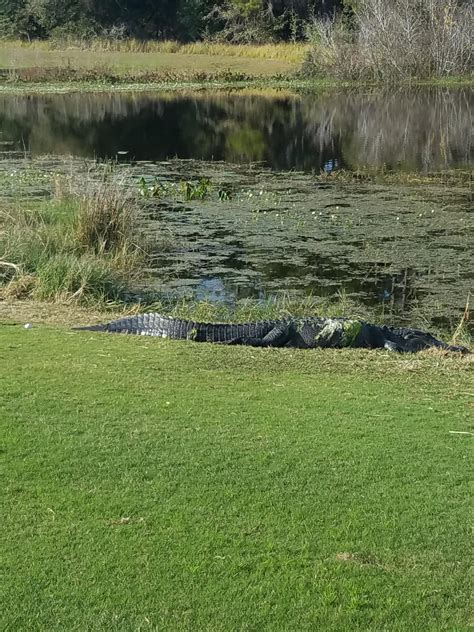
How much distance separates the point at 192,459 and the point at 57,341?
2867 millimetres

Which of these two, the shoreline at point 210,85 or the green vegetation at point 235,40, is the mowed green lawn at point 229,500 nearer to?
the green vegetation at point 235,40

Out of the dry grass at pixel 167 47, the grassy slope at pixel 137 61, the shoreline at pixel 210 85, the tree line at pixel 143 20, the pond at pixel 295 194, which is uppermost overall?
the tree line at pixel 143 20

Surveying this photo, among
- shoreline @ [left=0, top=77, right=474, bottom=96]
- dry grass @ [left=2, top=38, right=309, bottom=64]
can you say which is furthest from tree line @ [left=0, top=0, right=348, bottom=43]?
shoreline @ [left=0, top=77, right=474, bottom=96]

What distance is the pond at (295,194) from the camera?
10508 mm

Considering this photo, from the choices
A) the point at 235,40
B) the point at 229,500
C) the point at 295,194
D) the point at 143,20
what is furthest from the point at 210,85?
the point at 229,500

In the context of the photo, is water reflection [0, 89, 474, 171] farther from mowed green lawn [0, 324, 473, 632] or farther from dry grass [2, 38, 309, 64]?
mowed green lawn [0, 324, 473, 632]

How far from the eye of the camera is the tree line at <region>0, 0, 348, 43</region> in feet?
156

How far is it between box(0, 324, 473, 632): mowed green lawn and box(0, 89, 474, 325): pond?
3.97 meters

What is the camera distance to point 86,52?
46938 mm

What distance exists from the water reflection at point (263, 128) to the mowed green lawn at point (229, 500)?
511 inches

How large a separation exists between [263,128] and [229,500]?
72.2 ft

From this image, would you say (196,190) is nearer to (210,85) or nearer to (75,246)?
(75,246)

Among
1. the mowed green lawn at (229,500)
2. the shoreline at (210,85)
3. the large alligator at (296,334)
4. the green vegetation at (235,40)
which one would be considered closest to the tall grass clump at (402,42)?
the green vegetation at (235,40)

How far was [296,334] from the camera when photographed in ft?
24.9
